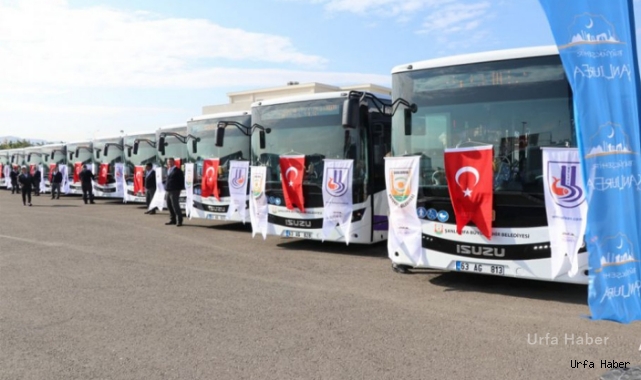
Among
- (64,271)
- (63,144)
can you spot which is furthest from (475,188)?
(63,144)

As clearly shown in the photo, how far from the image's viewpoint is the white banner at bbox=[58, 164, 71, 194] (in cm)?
2916

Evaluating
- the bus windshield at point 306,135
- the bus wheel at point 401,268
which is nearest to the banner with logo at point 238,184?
the bus windshield at point 306,135

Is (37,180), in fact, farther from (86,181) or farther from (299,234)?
(299,234)

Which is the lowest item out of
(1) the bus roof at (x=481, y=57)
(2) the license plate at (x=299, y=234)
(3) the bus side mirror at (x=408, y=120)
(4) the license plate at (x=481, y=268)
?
(4) the license plate at (x=481, y=268)

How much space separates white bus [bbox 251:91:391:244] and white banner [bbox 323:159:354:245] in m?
0.11

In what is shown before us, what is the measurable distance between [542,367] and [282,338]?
240 centimetres

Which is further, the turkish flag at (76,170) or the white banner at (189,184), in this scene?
the turkish flag at (76,170)

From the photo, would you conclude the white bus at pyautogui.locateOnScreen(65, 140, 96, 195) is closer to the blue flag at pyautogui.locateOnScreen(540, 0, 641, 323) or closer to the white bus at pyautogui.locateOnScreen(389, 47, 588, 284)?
the white bus at pyautogui.locateOnScreen(389, 47, 588, 284)

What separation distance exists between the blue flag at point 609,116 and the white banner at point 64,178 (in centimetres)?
2929

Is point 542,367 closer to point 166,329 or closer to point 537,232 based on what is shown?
point 537,232

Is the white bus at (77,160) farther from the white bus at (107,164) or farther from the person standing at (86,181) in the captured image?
the person standing at (86,181)

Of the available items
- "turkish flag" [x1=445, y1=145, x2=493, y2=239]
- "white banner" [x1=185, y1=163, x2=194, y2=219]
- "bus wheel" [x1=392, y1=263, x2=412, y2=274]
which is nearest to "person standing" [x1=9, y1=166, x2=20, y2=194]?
"white banner" [x1=185, y1=163, x2=194, y2=219]

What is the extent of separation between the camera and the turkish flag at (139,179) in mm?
20938

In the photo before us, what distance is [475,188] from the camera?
23.2ft
